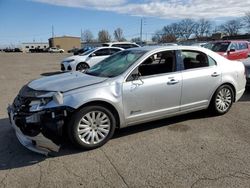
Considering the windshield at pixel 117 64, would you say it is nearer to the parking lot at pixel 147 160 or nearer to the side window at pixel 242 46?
the parking lot at pixel 147 160

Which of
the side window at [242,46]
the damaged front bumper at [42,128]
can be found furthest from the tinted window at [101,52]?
the damaged front bumper at [42,128]

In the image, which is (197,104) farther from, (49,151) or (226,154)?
(49,151)

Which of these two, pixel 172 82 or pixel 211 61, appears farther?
pixel 211 61

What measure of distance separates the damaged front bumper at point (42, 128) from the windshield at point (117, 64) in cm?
117

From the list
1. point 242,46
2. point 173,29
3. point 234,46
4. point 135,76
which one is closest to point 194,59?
point 135,76

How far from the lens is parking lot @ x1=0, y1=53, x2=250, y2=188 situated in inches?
Result: 129

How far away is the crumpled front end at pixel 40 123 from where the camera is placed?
381 centimetres

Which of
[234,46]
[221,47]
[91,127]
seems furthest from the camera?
[221,47]

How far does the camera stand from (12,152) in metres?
4.13

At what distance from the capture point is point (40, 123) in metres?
3.87

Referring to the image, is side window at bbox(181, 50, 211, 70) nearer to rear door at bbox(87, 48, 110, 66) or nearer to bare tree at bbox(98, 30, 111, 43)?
rear door at bbox(87, 48, 110, 66)

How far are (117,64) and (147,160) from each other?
1.98 meters

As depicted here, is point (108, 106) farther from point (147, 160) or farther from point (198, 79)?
point (198, 79)

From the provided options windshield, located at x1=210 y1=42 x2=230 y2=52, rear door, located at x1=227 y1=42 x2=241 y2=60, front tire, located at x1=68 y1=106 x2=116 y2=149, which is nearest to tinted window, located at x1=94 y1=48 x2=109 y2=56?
windshield, located at x1=210 y1=42 x2=230 y2=52
